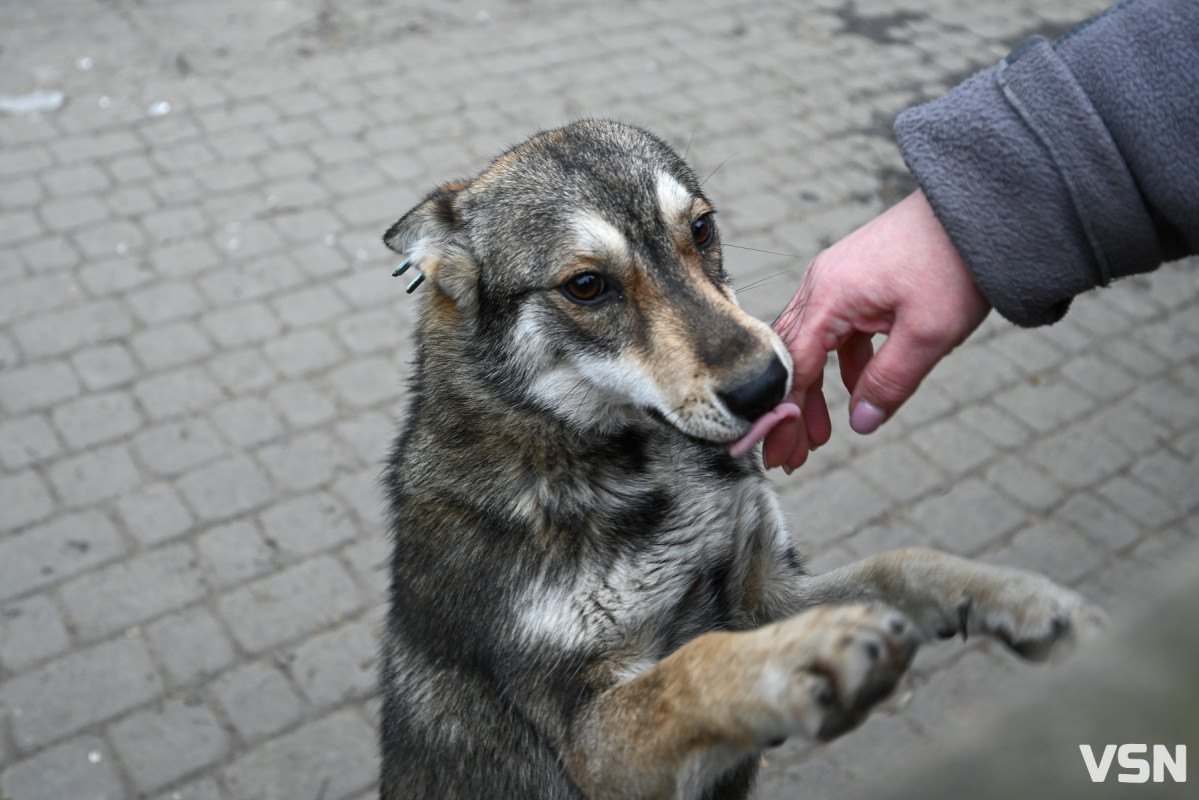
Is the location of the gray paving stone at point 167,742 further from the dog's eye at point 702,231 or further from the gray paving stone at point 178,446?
the dog's eye at point 702,231

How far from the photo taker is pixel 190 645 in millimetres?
4777

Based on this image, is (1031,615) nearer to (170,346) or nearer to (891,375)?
(891,375)

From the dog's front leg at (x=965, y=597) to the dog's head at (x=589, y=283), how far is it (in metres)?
0.72

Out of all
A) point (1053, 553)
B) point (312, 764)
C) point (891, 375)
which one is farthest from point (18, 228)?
point (1053, 553)

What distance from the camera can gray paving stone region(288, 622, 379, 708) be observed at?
184 inches

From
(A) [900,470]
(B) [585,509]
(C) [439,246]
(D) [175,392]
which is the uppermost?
(C) [439,246]

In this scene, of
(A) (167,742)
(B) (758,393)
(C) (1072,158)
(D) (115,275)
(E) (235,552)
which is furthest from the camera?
(D) (115,275)

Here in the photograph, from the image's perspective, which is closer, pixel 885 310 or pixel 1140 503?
pixel 885 310

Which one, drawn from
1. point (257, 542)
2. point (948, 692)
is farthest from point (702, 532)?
point (257, 542)

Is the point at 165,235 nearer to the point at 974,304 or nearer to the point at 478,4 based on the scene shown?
the point at 478,4

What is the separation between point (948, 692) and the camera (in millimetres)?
4770

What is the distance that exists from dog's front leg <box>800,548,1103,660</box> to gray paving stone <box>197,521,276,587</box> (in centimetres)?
321

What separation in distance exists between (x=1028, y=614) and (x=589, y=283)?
1.48 metres

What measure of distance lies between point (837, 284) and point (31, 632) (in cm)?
414
